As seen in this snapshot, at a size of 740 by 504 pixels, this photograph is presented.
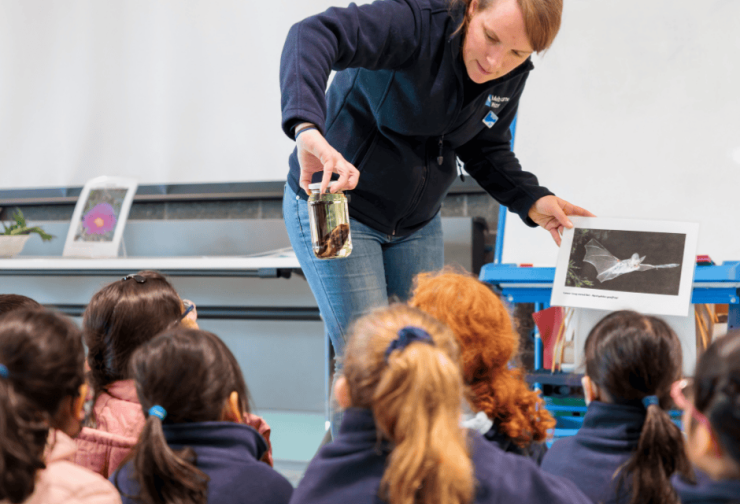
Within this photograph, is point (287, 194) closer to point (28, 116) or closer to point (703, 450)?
point (703, 450)

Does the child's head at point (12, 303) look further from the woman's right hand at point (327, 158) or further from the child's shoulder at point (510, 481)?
the child's shoulder at point (510, 481)

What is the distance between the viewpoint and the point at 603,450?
87cm

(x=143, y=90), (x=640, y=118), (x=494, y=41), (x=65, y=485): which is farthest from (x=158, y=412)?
(x=143, y=90)

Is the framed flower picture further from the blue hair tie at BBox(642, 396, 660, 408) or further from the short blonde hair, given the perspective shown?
the blue hair tie at BBox(642, 396, 660, 408)

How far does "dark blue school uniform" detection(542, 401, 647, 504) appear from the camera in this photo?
85cm

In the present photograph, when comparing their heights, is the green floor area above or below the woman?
below

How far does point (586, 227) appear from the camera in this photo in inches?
54.8

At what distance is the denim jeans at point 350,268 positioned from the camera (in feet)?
3.94

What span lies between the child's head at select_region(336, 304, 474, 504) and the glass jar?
1.16 feet

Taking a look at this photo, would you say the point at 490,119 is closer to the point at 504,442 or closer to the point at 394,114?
the point at 394,114

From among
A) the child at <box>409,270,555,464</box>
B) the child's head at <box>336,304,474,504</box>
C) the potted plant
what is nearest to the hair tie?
the child's head at <box>336,304,474,504</box>

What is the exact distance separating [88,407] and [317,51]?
75 cm

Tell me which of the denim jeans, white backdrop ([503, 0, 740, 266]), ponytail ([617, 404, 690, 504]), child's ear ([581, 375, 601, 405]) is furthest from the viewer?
white backdrop ([503, 0, 740, 266])

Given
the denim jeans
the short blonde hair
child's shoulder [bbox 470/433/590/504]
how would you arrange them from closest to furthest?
child's shoulder [bbox 470/433/590/504]
the short blonde hair
the denim jeans
